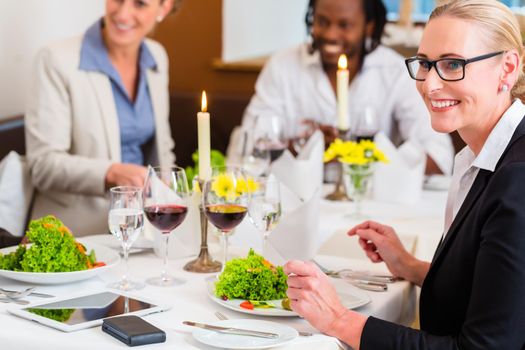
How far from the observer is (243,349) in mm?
1304

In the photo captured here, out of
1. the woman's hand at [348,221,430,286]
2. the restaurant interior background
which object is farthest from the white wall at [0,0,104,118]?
the woman's hand at [348,221,430,286]

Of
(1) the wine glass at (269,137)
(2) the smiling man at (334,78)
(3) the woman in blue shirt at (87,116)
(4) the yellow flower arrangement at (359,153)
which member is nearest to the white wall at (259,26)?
(2) the smiling man at (334,78)

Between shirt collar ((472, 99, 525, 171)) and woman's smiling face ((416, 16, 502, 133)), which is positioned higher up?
woman's smiling face ((416, 16, 502, 133))

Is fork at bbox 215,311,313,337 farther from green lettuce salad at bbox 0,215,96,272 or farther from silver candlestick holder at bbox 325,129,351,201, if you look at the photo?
silver candlestick holder at bbox 325,129,351,201

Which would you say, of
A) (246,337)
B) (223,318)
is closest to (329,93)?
(223,318)

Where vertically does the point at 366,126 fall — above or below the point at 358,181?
above

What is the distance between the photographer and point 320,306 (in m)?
1.42

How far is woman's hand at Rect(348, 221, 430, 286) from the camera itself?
178 cm

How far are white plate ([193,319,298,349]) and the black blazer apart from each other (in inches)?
5.4

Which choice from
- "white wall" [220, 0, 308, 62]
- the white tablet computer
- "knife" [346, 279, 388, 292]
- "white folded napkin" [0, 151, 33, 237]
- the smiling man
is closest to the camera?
the white tablet computer

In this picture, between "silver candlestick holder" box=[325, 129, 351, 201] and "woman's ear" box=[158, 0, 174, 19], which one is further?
"woman's ear" box=[158, 0, 174, 19]

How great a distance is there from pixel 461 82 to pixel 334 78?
2.17m

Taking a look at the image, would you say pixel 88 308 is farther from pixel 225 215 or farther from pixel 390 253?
pixel 390 253

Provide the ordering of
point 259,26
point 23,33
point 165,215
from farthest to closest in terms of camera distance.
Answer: point 259,26
point 23,33
point 165,215
